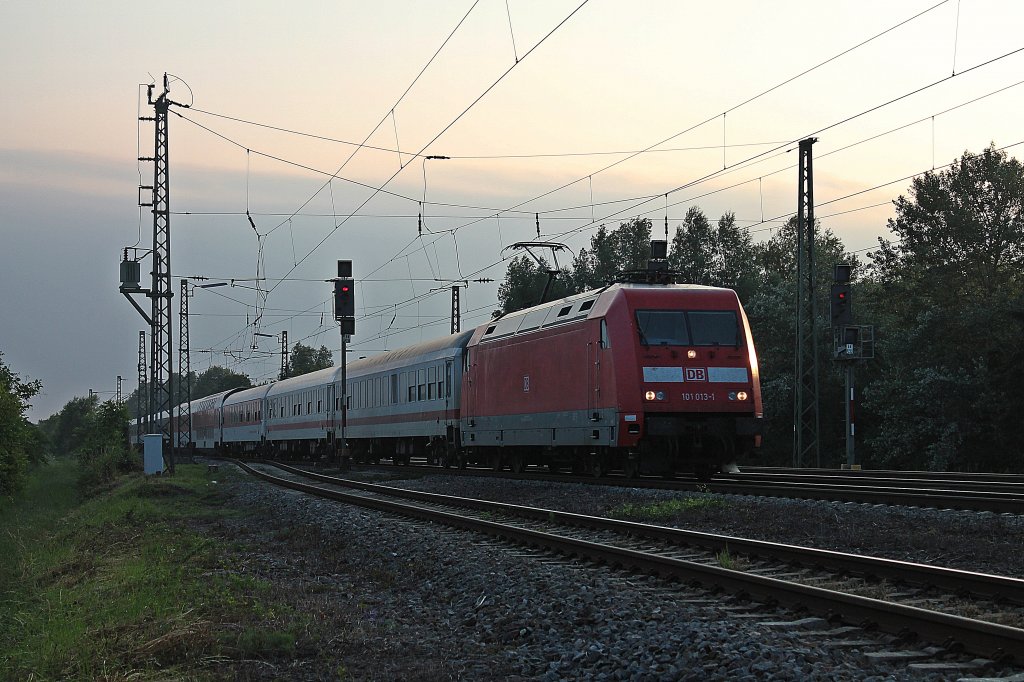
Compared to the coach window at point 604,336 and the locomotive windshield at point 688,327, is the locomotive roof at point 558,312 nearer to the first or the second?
the coach window at point 604,336

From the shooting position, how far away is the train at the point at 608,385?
20.0 m

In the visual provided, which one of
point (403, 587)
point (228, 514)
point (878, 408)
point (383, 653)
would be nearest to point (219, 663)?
point (383, 653)

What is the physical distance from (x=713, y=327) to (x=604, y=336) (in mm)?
2050

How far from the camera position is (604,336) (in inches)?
810

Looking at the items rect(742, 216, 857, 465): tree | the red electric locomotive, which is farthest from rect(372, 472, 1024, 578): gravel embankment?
rect(742, 216, 857, 465): tree

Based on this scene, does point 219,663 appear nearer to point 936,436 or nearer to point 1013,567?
point 1013,567

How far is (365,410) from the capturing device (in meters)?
42.1

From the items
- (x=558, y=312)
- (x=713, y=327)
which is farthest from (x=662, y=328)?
(x=558, y=312)

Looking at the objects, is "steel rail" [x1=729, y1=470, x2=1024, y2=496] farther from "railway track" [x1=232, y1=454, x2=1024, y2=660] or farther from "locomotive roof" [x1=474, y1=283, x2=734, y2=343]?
"railway track" [x1=232, y1=454, x2=1024, y2=660]

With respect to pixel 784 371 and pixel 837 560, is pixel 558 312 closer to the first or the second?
pixel 837 560

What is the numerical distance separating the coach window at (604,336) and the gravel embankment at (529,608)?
5.05 metres

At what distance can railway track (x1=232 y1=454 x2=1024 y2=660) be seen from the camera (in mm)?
6867

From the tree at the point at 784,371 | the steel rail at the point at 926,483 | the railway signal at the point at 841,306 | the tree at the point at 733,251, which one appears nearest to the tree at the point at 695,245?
the tree at the point at 733,251

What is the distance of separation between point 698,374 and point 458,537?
7785 millimetres
